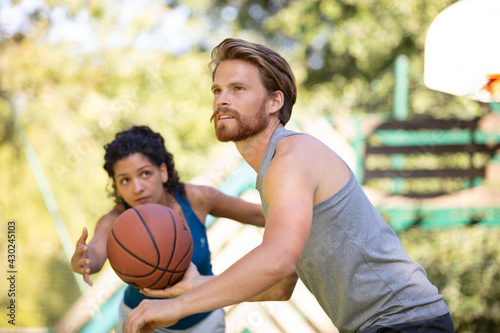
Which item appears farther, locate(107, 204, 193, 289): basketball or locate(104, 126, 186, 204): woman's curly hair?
locate(104, 126, 186, 204): woman's curly hair

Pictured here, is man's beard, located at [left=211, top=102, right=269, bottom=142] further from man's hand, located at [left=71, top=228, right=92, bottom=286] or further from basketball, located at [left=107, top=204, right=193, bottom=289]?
man's hand, located at [left=71, top=228, right=92, bottom=286]

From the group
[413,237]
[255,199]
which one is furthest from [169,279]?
[413,237]

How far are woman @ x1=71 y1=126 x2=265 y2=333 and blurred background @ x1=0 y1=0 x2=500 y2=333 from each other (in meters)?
3.13

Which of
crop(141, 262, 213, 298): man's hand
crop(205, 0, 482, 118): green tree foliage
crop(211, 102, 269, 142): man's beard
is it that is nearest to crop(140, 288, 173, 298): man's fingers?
crop(141, 262, 213, 298): man's hand

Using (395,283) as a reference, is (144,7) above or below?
above

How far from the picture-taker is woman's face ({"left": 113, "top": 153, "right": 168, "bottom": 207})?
2.44m

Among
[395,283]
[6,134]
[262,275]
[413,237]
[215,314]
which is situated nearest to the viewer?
[262,275]

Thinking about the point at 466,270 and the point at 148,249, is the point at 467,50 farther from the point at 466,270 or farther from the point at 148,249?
the point at 466,270

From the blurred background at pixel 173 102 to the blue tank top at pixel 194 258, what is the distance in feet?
10.7

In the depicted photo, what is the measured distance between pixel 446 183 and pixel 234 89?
520 cm

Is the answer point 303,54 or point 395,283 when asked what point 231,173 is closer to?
point 395,283

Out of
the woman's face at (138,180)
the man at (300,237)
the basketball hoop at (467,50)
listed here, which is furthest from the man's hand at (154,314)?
the basketball hoop at (467,50)

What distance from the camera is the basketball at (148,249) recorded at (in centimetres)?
189

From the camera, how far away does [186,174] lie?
7594mm
